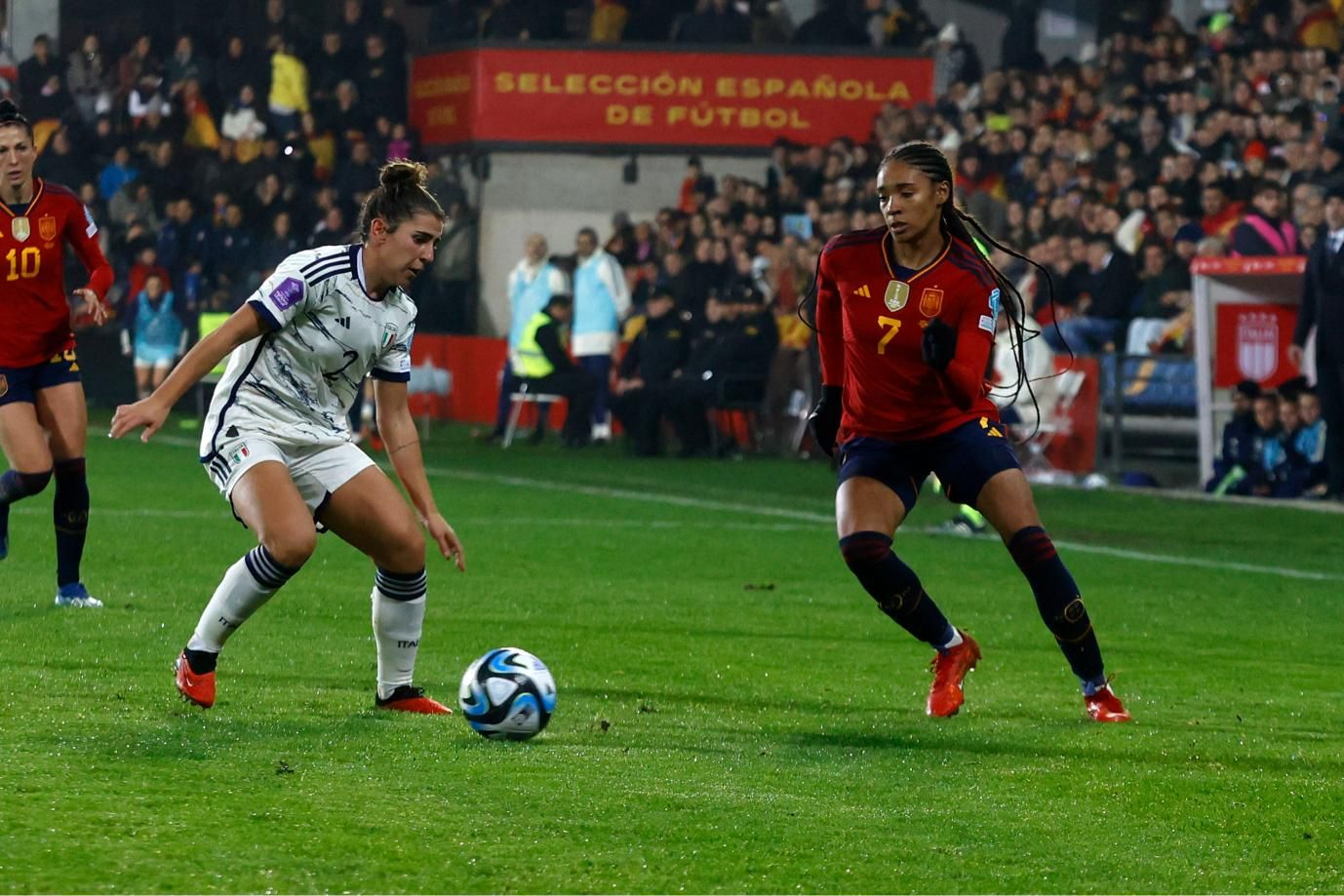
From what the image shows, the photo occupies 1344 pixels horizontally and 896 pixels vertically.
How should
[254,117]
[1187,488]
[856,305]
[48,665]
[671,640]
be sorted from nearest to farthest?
[856,305], [48,665], [671,640], [1187,488], [254,117]

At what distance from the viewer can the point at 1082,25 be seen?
2900cm

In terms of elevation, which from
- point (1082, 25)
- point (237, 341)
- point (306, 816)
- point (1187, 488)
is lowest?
point (1187, 488)

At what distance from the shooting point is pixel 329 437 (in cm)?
732

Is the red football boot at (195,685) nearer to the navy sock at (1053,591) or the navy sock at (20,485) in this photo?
the navy sock at (1053,591)

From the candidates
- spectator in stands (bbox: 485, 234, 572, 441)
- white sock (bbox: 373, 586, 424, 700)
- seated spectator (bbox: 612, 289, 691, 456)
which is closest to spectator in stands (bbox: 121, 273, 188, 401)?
spectator in stands (bbox: 485, 234, 572, 441)

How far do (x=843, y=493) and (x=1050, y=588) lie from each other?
0.75m

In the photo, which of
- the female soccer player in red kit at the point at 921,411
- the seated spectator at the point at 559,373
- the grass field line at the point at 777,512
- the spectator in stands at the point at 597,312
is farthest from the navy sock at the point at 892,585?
the spectator in stands at the point at 597,312

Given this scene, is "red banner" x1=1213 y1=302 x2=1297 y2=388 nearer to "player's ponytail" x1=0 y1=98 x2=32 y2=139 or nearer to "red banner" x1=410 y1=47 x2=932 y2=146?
"red banner" x1=410 y1=47 x2=932 y2=146

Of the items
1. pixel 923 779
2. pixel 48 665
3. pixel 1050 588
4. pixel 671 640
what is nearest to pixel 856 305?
pixel 1050 588

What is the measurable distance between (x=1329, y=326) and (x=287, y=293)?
11323mm

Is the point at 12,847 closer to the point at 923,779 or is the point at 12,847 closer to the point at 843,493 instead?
the point at 923,779

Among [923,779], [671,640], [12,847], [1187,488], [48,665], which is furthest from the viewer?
[1187,488]

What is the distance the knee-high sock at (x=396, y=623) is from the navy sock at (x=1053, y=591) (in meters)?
1.95

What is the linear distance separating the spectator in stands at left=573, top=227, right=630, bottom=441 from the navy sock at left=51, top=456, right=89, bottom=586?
12.7 metres
